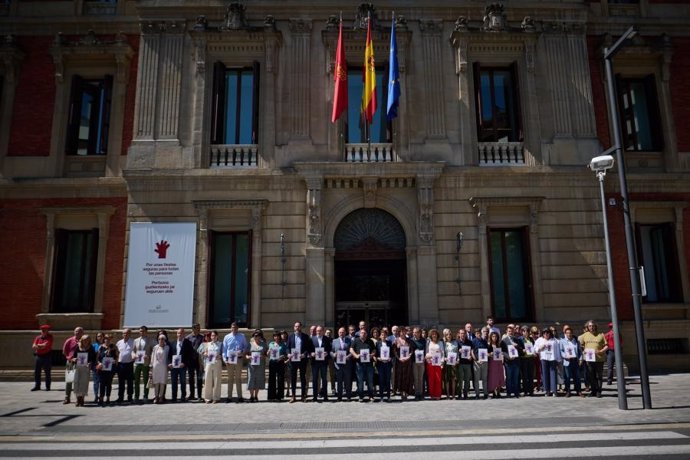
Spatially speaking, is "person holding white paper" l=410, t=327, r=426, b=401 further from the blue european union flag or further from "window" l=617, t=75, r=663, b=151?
"window" l=617, t=75, r=663, b=151

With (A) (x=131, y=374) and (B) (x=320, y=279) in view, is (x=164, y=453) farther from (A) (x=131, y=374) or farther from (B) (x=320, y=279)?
(B) (x=320, y=279)

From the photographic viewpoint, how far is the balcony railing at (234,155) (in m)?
18.3

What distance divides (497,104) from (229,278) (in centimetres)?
1188

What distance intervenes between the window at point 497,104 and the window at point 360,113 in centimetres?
344

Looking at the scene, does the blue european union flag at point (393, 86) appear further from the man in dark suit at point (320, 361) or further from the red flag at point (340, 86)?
the man in dark suit at point (320, 361)

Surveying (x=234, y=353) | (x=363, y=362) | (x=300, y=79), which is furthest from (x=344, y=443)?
(x=300, y=79)

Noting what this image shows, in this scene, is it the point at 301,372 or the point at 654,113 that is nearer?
the point at 301,372

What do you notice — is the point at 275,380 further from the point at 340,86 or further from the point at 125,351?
the point at 340,86

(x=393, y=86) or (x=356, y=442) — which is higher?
(x=393, y=86)

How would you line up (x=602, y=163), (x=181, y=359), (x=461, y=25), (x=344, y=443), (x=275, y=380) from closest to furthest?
(x=344, y=443)
(x=602, y=163)
(x=181, y=359)
(x=275, y=380)
(x=461, y=25)

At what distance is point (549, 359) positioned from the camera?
12.9m

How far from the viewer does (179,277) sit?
56.7ft

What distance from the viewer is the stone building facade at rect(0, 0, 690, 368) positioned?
17.6 meters

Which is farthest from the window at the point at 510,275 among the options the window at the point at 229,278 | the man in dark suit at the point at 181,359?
the man in dark suit at the point at 181,359
